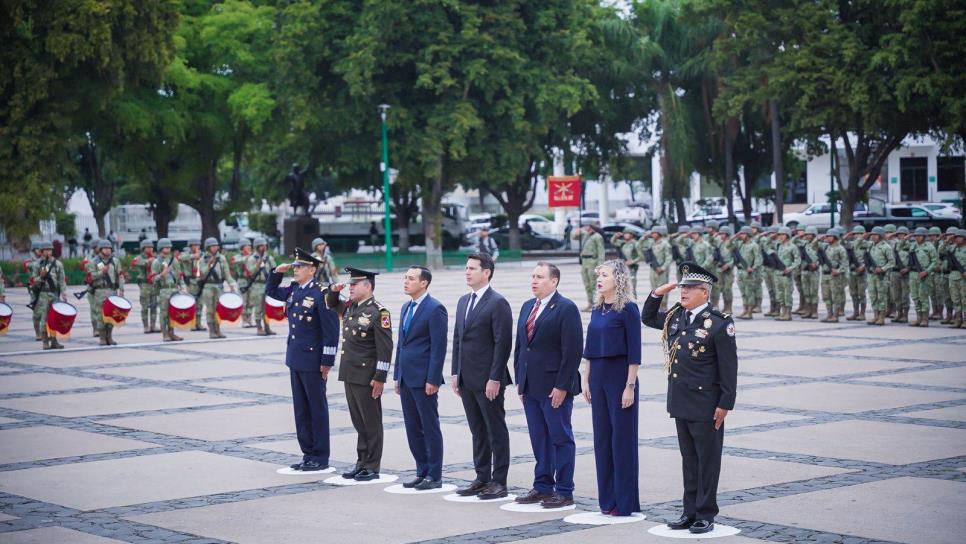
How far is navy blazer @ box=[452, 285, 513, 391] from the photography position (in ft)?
34.0

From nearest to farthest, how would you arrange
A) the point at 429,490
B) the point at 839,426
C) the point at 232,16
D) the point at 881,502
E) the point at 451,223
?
the point at 881,502, the point at 429,490, the point at 839,426, the point at 232,16, the point at 451,223

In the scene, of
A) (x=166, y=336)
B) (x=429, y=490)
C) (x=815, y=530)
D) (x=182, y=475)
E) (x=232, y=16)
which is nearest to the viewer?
(x=815, y=530)

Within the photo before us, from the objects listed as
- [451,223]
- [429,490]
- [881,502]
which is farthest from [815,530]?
[451,223]

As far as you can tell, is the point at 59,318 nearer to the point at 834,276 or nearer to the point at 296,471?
the point at 296,471

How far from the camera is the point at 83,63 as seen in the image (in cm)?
4547

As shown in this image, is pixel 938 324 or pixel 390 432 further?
pixel 938 324

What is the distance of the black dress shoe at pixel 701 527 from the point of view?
29.3ft

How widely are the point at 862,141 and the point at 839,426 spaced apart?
3378 cm

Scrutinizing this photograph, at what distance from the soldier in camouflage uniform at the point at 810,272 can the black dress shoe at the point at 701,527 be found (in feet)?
59.7

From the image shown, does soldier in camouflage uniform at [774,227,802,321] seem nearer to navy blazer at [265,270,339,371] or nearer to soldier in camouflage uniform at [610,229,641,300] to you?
soldier in camouflage uniform at [610,229,641,300]

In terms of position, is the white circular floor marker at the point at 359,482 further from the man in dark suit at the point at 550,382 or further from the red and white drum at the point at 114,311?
the red and white drum at the point at 114,311

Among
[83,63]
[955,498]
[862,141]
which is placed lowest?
[955,498]

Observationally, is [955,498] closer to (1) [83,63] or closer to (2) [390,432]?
(2) [390,432]

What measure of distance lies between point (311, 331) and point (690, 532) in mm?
4301
